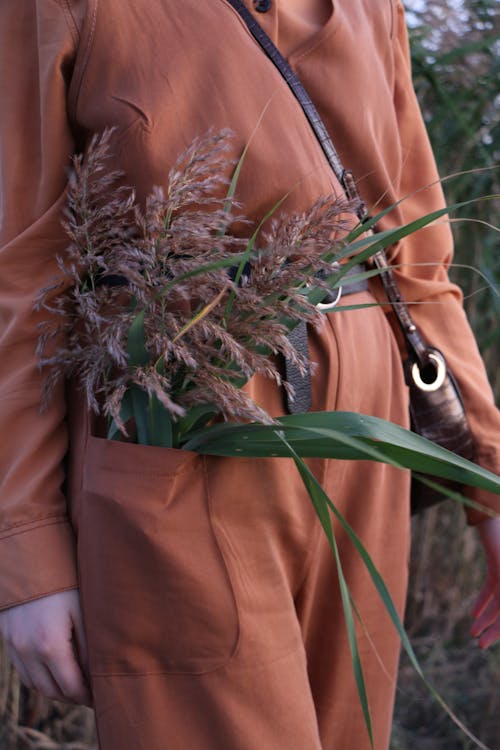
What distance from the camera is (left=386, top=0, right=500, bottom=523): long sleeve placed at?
1322mm

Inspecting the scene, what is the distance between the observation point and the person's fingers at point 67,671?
3.09 feet

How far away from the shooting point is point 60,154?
991 millimetres

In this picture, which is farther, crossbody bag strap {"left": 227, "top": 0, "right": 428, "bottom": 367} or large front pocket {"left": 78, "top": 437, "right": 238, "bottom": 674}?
crossbody bag strap {"left": 227, "top": 0, "right": 428, "bottom": 367}

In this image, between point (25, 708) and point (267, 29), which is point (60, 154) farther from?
point (25, 708)

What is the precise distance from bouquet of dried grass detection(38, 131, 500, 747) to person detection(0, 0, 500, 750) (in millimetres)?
63

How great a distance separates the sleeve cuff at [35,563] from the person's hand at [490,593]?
2.23 ft

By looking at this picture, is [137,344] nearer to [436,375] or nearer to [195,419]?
[195,419]

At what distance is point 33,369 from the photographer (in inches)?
39.0

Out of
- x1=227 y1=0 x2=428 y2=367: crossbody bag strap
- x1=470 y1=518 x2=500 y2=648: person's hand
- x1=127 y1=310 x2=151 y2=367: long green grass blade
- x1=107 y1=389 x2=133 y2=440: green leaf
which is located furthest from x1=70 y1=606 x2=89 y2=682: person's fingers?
x1=470 y1=518 x2=500 y2=648: person's hand

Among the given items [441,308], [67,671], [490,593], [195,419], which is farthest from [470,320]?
[67,671]

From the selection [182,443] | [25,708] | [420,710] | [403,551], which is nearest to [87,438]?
[182,443]

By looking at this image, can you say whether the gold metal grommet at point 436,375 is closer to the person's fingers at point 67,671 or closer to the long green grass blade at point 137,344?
the long green grass blade at point 137,344

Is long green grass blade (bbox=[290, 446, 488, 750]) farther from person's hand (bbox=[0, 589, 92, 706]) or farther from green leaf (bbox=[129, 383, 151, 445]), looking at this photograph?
person's hand (bbox=[0, 589, 92, 706])

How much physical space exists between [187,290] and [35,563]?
1.28ft
